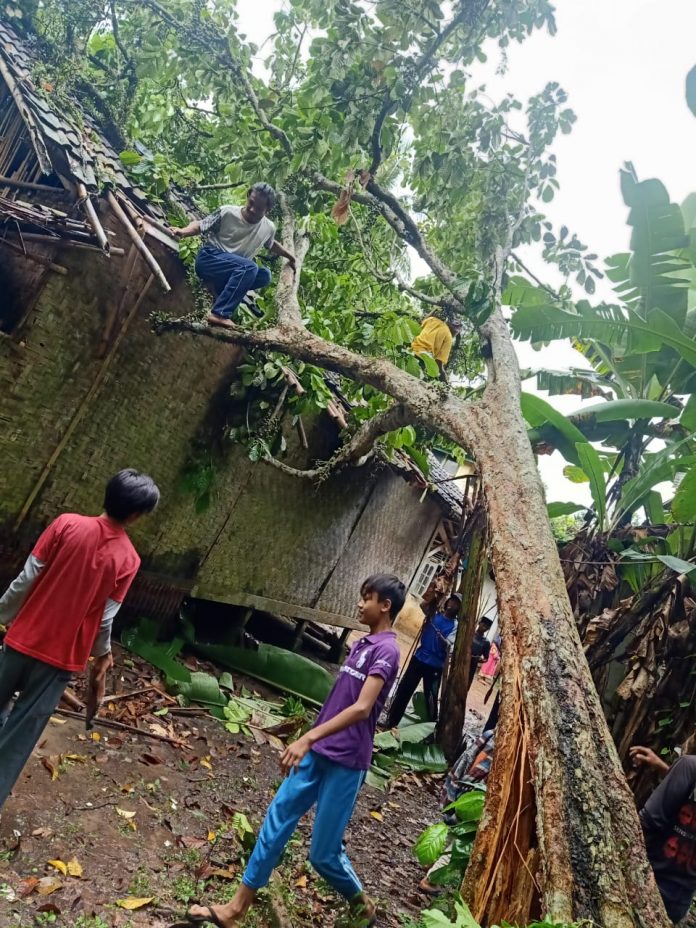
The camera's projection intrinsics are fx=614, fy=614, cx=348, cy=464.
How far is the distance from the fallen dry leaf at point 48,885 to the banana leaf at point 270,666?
3.87 m

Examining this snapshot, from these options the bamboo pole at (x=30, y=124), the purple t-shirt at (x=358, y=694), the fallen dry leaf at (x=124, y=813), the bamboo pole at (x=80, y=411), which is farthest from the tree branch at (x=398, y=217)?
the fallen dry leaf at (x=124, y=813)

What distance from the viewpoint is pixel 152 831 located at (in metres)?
3.34

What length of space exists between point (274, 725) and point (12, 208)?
4.54 m

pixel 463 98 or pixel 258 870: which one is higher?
pixel 463 98

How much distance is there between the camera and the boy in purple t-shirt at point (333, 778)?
2623 millimetres

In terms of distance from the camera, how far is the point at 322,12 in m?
4.89

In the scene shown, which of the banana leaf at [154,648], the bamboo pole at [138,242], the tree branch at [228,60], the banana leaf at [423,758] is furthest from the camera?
the banana leaf at [423,758]

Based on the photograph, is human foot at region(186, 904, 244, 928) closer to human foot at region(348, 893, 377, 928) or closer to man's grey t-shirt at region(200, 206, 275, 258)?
human foot at region(348, 893, 377, 928)

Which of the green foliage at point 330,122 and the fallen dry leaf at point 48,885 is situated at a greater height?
the green foliage at point 330,122

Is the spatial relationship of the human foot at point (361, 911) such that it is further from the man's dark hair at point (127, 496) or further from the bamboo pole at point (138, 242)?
the bamboo pole at point (138, 242)

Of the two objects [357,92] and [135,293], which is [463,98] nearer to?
[357,92]

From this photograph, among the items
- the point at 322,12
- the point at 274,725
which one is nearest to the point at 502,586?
the point at 274,725

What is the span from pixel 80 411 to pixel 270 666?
3375 millimetres

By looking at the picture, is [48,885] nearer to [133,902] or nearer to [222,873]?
[133,902]
